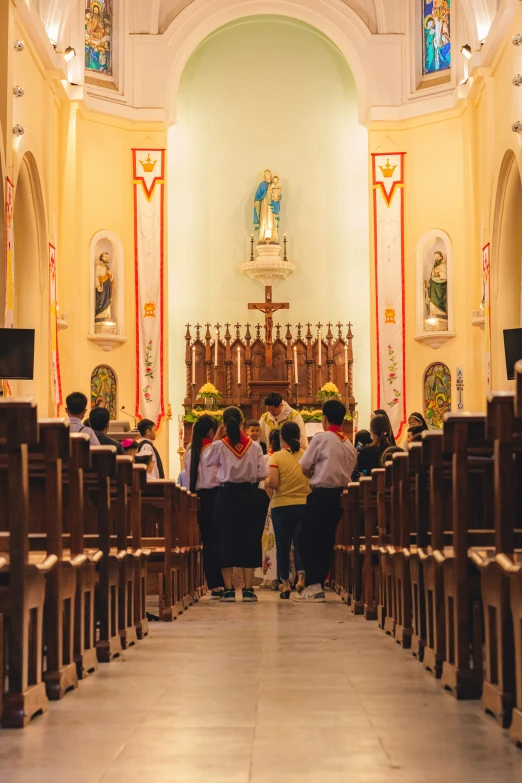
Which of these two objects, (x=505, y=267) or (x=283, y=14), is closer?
(x=505, y=267)

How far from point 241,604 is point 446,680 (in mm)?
4843

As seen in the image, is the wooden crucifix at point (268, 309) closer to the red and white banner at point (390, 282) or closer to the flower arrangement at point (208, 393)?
the flower arrangement at point (208, 393)

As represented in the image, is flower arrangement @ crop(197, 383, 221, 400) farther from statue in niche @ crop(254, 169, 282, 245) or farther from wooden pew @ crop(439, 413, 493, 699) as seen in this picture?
wooden pew @ crop(439, 413, 493, 699)

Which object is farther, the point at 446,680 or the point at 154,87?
the point at 154,87

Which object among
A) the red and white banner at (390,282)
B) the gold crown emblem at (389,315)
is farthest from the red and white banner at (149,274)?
the gold crown emblem at (389,315)

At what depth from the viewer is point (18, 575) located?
12.8ft

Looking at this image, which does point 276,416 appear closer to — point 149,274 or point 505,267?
point 505,267

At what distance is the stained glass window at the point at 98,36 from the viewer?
19594mm

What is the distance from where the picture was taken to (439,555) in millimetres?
4703

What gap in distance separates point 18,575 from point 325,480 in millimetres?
5432

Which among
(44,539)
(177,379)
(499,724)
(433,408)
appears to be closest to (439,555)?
(499,724)

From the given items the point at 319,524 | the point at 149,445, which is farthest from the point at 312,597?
the point at 149,445

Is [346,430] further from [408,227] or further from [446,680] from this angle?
[446,680]

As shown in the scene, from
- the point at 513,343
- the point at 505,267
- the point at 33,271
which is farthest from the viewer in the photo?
the point at 505,267
